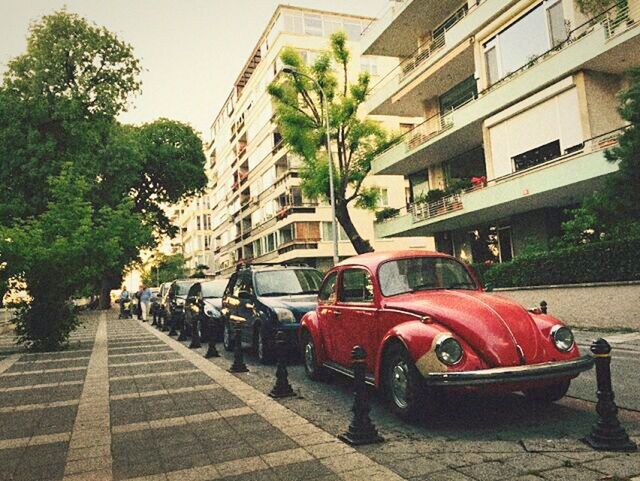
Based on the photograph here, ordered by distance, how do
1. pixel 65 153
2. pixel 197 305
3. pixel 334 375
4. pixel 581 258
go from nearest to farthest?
pixel 334 375 → pixel 581 258 → pixel 197 305 → pixel 65 153

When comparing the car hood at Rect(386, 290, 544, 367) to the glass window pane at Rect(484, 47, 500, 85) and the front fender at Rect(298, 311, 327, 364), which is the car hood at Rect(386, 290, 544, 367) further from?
the glass window pane at Rect(484, 47, 500, 85)

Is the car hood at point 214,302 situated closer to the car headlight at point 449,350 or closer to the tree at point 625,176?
the tree at point 625,176

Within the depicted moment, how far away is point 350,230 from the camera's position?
2656 cm

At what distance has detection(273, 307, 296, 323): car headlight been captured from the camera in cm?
945

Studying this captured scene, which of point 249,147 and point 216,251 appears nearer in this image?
point 249,147

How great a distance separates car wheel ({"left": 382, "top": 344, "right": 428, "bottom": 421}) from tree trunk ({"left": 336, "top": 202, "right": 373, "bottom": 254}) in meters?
20.4

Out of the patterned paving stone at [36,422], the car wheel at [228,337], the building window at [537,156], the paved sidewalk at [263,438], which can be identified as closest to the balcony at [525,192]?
the building window at [537,156]

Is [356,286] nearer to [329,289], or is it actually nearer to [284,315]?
[329,289]

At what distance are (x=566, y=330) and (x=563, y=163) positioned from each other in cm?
1182

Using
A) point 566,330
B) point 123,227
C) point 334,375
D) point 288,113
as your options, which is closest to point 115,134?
point 288,113

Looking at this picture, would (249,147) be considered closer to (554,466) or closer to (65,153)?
(65,153)

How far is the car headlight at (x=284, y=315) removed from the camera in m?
9.45

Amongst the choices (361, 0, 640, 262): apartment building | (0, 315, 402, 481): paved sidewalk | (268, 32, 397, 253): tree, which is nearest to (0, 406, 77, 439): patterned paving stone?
(0, 315, 402, 481): paved sidewalk

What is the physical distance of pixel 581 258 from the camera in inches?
527
